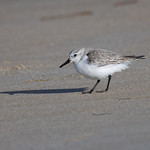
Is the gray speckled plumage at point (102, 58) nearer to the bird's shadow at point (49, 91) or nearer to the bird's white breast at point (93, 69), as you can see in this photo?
the bird's white breast at point (93, 69)

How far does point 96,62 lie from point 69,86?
0.92 m

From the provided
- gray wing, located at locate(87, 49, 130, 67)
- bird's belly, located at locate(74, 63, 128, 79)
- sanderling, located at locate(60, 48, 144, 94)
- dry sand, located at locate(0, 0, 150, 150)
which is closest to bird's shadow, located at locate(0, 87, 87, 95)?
dry sand, located at locate(0, 0, 150, 150)

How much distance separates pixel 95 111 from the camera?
22.2 ft

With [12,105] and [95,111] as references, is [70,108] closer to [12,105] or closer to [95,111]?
[95,111]

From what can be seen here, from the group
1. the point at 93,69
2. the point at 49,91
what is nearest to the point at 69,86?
the point at 49,91

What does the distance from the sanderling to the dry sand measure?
0.32 meters

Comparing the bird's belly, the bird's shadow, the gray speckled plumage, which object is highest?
the gray speckled plumage

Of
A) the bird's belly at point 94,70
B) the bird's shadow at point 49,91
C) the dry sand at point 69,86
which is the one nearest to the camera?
the dry sand at point 69,86

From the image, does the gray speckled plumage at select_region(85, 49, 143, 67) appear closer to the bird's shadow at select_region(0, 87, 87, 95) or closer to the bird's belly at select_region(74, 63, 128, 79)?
the bird's belly at select_region(74, 63, 128, 79)

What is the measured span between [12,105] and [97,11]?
1088 cm

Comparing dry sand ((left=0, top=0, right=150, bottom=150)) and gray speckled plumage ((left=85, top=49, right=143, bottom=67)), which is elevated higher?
gray speckled plumage ((left=85, top=49, right=143, bottom=67))

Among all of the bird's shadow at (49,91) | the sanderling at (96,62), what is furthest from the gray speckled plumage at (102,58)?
the bird's shadow at (49,91)

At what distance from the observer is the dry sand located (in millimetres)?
5719

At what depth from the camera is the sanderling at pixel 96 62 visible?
791 cm
